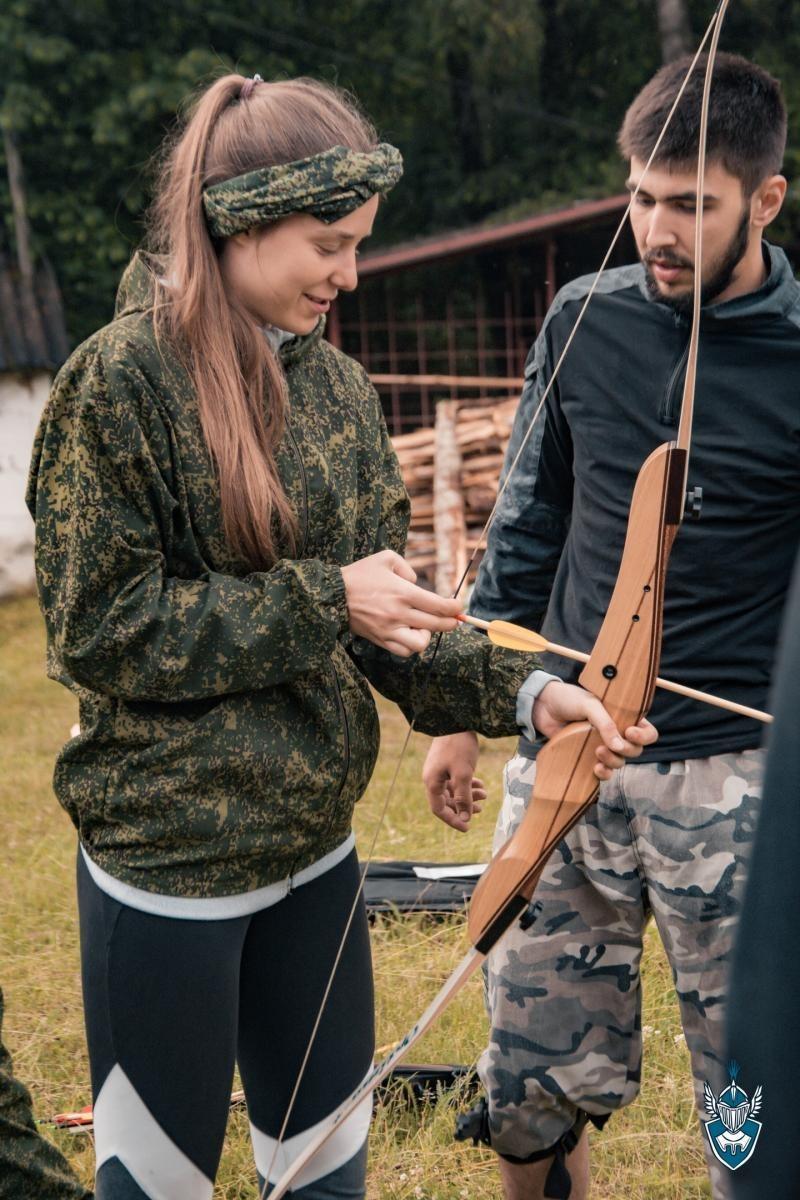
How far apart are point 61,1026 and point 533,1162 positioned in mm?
1758

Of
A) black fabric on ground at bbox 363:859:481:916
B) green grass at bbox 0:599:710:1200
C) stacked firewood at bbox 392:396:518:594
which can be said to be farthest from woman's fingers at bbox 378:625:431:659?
stacked firewood at bbox 392:396:518:594

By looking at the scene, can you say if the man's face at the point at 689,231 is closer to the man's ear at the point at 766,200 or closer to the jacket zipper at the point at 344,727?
the man's ear at the point at 766,200

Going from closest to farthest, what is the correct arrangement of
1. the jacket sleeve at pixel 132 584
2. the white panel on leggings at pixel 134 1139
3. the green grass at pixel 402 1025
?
the jacket sleeve at pixel 132 584
the white panel on leggings at pixel 134 1139
the green grass at pixel 402 1025

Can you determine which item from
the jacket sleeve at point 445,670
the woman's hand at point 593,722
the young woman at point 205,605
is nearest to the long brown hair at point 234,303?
the young woman at point 205,605

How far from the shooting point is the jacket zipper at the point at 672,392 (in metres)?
2.31

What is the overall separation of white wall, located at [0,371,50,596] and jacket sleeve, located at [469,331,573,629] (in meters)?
9.24

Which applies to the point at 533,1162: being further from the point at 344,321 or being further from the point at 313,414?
the point at 344,321

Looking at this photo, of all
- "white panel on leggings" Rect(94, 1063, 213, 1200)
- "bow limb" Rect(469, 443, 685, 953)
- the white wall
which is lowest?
the white wall

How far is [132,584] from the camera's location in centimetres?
173

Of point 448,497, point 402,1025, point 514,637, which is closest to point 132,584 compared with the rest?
point 514,637

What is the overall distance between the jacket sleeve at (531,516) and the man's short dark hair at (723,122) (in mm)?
396

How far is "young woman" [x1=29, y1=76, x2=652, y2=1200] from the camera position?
1.74m

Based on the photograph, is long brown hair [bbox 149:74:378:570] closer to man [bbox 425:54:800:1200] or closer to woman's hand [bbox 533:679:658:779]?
woman's hand [bbox 533:679:658:779]

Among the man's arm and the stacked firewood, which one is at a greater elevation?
the man's arm
